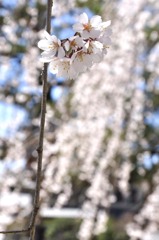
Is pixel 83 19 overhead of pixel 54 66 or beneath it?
overhead

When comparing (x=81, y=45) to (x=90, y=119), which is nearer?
(x=81, y=45)

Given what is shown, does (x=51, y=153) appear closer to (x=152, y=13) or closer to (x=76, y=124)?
(x=76, y=124)

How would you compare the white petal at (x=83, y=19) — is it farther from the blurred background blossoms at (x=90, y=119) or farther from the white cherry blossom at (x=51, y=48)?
the blurred background blossoms at (x=90, y=119)

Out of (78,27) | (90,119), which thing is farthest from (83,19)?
(90,119)

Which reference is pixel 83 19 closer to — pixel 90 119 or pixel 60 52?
pixel 60 52

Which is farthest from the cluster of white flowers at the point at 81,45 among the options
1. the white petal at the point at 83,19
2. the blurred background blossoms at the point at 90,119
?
the blurred background blossoms at the point at 90,119

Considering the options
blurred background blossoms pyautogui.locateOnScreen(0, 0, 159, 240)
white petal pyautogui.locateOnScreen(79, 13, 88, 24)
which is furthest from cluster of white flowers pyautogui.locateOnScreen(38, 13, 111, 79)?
blurred background blossoms pyautogui.locateOnScreen(0, 0, 159, 240)
